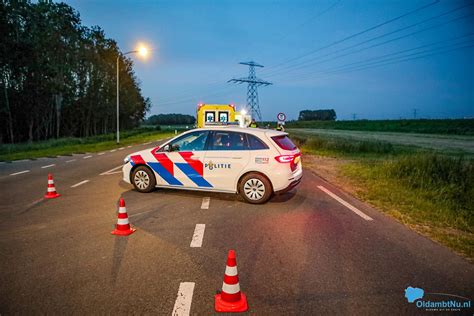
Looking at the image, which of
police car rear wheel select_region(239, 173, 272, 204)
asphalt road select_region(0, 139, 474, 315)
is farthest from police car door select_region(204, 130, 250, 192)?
asphalt road select_region(0, 139, 474, 315)

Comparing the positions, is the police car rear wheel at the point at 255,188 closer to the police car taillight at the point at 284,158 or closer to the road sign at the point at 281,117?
the police car taillight at the point at 284,158

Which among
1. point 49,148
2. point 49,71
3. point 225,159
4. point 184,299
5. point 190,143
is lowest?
point 184,299

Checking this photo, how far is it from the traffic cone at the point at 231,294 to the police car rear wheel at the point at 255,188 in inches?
155

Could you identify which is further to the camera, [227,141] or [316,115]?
[316,115]

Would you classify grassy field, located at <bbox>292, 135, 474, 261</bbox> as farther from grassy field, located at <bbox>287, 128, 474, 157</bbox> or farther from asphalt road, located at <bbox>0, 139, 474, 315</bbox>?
grassy field, located at <bbox>287, 128, 474, 157</bbox>

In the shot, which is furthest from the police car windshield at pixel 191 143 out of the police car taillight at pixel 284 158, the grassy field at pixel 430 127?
the grassy field at pixel 430 127

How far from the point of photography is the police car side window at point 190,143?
7.45m

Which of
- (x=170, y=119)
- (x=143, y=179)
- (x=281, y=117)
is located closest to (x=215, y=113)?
(x=281, y=117)

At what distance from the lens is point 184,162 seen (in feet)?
24.4


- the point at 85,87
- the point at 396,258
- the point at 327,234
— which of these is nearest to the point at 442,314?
the point at 396,258

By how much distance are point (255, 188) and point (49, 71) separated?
38.3 m

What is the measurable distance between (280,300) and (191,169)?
4.66 meters

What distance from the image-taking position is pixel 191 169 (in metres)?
7.40

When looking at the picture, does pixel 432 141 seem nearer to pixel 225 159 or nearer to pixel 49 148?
pixel 225 159
